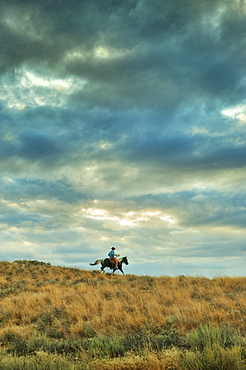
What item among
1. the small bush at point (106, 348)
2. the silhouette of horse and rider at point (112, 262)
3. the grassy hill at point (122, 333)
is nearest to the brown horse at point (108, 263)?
the silhouette of horse and rider at point (112, 262)

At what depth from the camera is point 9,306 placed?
1652 cm

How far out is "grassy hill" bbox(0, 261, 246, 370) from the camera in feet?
22.4

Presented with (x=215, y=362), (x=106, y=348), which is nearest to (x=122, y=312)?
(x=106, y=348)

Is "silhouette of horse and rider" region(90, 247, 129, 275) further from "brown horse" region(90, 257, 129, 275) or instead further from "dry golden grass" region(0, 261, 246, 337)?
"dry golden grass" region(0, 261, 246, 337)

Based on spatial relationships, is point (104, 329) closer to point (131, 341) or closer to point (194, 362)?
point (131, 341)

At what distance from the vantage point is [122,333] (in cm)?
1085

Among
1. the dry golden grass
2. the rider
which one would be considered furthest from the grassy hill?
the rider

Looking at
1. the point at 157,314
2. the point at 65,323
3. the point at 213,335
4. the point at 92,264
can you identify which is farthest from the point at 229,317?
the point at 92,264

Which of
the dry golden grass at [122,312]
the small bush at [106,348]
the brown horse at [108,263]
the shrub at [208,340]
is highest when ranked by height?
the brown horse at [108,263]

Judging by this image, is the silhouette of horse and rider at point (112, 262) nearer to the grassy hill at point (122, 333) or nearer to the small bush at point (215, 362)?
the grassy hill at point (122, 333)

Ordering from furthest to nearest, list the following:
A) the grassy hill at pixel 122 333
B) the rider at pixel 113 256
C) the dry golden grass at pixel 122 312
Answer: the rider at pixel 113 256
the dry golden grass at pixel 122 312
the grassy hill at pixel 122 333

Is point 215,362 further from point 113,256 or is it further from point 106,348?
point 113,256

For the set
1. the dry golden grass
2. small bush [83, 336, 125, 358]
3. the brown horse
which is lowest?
small bush [83, 336, 125, 358]

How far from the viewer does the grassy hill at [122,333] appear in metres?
6.81
